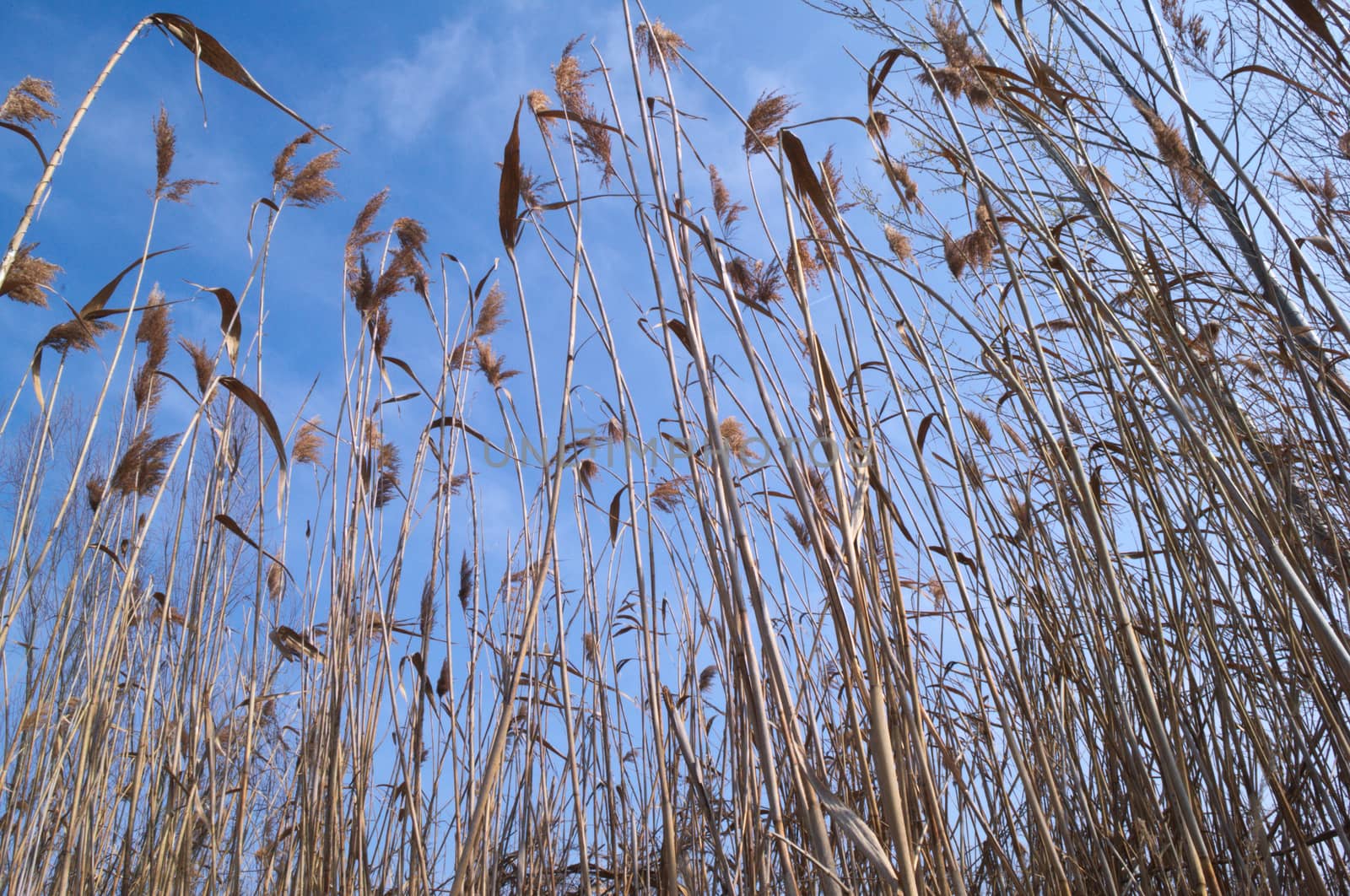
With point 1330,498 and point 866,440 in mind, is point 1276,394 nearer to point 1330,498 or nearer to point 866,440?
point 1330,498

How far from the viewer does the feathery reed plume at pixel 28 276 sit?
138cm

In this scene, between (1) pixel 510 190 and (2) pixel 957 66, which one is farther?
(2) pixel 957 66

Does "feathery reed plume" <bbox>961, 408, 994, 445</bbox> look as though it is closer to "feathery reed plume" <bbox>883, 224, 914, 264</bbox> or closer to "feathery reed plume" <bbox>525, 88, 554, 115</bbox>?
"feathery reed plume" <bbox>883, 224, 914, 264</bbox>

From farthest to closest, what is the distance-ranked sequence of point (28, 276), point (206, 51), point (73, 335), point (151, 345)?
1. point (151, 345)
2. point (73, 335)
3. point (28, 276)
4. point (206, 51)

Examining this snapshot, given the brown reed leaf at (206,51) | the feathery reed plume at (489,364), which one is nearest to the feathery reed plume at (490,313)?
the feathery reed plume at (489,364)

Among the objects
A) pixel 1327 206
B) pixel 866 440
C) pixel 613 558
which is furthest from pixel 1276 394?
pixel 613 558

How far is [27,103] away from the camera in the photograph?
1521 millimetres

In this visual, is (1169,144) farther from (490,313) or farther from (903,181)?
(490,313)

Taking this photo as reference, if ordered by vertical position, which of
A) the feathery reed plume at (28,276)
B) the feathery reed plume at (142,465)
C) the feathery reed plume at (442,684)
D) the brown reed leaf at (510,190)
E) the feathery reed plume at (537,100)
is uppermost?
the feathery reed plume at (537,100)

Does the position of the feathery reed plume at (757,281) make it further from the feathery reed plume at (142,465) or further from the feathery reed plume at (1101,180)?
the feathery reed plume at (142,465)

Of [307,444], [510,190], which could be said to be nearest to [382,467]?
[307,444]

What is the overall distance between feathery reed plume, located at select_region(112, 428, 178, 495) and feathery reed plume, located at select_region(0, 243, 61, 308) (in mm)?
739

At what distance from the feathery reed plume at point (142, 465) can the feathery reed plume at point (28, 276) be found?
0.74m

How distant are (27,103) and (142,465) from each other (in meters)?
1.11
